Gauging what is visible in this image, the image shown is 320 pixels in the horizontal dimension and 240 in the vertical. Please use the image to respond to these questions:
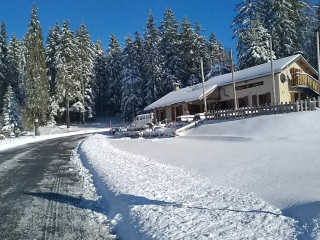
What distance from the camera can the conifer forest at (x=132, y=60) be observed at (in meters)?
44.4

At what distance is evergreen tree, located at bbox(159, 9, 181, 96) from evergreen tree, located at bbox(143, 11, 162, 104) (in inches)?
37.6

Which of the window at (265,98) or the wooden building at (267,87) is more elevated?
the wooden building at (267,87)

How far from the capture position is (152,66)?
54.3 metres

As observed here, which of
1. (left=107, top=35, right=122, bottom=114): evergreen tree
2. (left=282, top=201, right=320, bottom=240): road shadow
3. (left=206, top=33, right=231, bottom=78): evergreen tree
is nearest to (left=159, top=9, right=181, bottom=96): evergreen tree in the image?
(left=206, top=33, right=231, bottom=78): evergreen tree

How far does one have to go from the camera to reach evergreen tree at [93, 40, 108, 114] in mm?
66637

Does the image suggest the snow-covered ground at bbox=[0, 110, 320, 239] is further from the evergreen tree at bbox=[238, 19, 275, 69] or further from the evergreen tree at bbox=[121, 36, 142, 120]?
the evergreen tree at bbox=[121, 36, 142, 120]

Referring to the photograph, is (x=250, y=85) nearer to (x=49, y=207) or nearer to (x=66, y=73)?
(x=49, y=207)

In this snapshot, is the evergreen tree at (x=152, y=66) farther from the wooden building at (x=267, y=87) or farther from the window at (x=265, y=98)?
the window at (x=265, y=98)

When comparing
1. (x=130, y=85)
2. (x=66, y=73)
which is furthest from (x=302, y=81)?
(x=66, y=73)

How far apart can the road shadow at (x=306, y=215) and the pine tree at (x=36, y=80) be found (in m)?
42.2

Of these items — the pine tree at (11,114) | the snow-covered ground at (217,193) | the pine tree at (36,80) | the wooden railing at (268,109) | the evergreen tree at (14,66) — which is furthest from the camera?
the evergreen tree at (14,66)

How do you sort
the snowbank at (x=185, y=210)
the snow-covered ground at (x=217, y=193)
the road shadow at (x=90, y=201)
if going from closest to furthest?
1. the snowbank at (x=185, y=210)
2. the snow-covered ground at (x=217, y=193)
3. the road shadow at (x=90, y=201)

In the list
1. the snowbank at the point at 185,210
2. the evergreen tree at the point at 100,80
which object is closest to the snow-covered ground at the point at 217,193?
the snowbank at the point at 185,210

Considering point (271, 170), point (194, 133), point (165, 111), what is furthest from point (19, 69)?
point (271, 170)
